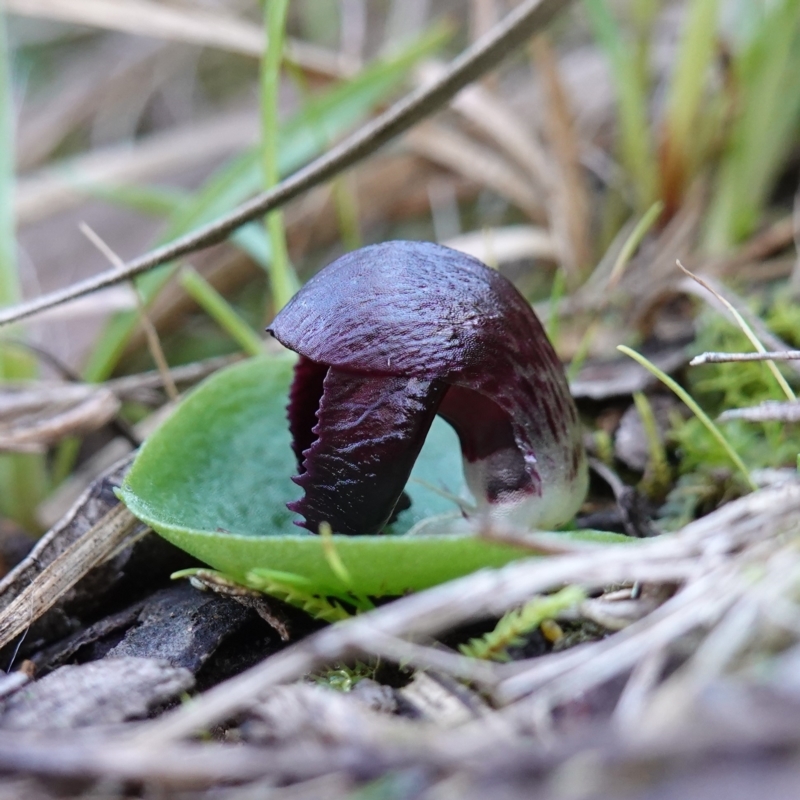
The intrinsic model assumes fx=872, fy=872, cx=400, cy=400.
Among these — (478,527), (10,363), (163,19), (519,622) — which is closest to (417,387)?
(478,527)

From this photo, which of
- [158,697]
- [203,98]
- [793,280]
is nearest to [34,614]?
[158,697]

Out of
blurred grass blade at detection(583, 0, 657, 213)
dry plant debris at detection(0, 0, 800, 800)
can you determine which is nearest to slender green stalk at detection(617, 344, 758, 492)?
dry plant debris at detection(0, 0, 800, 800)

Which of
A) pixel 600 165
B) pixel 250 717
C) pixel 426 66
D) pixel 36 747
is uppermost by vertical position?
pixel 426 66

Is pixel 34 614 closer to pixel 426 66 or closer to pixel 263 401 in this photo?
pixel 263 401

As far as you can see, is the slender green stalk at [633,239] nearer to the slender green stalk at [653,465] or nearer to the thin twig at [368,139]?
the slender green stalk at [653,465]

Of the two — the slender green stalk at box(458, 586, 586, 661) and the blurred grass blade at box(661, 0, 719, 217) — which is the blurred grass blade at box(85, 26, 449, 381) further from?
the slender green stalk at box(458, 586, 586, 661)

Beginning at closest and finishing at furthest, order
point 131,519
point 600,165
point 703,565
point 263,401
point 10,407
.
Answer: point 703,565 → point 131,519 → point 263,401 → point 10,407 → point 600,165
